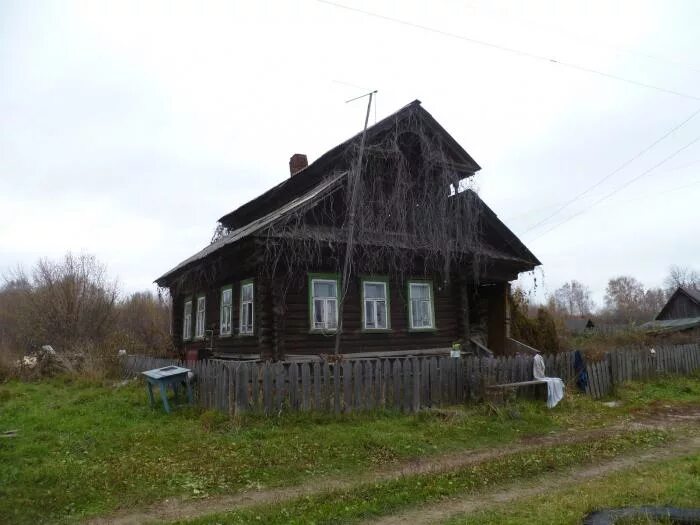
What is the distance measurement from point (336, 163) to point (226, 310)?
5756mm

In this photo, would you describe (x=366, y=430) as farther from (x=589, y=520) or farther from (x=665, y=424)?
(x=665, y=424)

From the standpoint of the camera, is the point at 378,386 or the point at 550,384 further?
the point at 550,384

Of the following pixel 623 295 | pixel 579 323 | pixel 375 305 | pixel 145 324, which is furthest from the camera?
pixel 623 295

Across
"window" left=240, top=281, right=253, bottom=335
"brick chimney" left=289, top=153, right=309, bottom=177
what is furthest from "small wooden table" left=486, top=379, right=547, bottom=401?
"brick chimney" left=289, top=153, right=309, bottom=177

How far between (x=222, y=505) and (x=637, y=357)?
14.8 metres

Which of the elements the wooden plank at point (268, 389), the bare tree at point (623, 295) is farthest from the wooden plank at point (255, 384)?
the bare tree at point (623, 295)

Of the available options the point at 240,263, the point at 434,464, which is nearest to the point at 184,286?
the point at 240,263

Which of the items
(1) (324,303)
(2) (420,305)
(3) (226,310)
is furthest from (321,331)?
(3) (226,310)

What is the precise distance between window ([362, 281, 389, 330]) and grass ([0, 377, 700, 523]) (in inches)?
164

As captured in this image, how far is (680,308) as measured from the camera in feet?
182

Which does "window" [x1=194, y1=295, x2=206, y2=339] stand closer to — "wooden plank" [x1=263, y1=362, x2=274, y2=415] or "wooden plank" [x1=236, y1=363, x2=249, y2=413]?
"wooden plank" [x1=236, y1=363, x2=249, y2=413]

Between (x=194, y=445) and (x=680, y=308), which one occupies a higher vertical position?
(x=680, y=308)

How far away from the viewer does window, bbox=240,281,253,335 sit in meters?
14.6

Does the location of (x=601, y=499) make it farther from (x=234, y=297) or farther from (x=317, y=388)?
(x=234, y=297)
